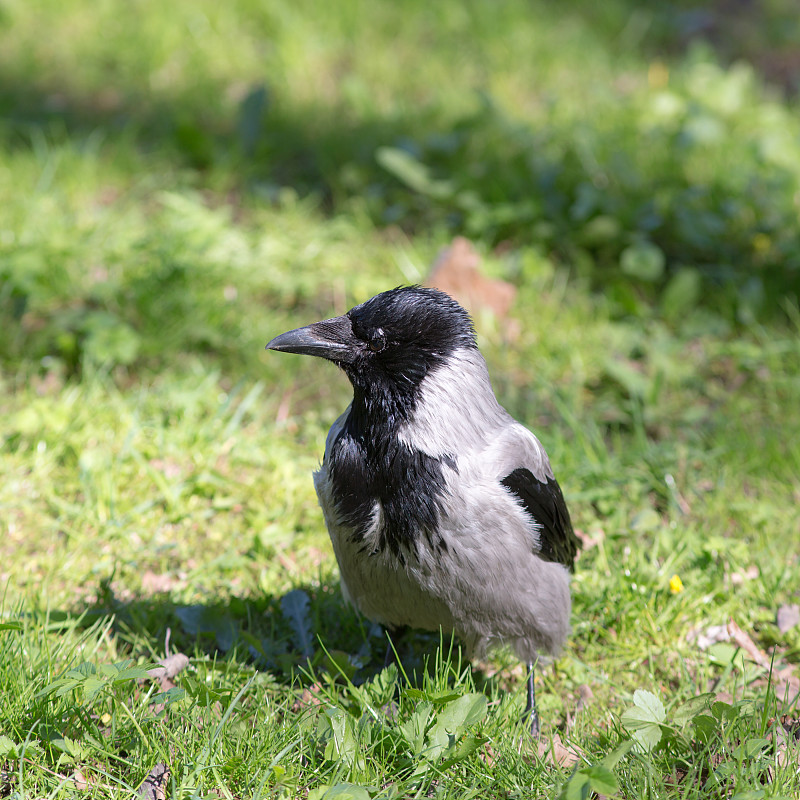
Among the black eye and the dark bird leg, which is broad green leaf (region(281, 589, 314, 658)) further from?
the black eye

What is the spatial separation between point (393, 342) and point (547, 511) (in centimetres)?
78

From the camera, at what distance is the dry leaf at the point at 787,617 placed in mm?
3184

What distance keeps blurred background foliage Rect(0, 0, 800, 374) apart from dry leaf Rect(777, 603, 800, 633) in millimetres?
1993

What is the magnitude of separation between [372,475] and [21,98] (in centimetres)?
508

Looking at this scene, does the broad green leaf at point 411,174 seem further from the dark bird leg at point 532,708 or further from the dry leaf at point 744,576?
the dark bird leg at point 532,708

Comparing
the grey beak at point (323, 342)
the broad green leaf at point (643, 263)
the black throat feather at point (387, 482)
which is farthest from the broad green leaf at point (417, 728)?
the broad green leaf at point (643, 263)

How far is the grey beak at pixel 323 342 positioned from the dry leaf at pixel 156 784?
124 centimetres

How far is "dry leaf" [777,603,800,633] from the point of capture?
318cm

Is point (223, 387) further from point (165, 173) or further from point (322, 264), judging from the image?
point (165, 173)

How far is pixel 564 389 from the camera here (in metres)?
4.43

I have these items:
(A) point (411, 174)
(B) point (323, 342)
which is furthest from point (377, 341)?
(A) point (411, 174)

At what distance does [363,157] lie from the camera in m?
5.84

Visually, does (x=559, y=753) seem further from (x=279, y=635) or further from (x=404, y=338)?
(x=404, y=338)

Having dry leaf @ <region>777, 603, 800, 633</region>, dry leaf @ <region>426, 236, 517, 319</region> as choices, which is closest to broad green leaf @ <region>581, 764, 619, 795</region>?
dry leaf @ <region>777, 603, 800, 633</region>
